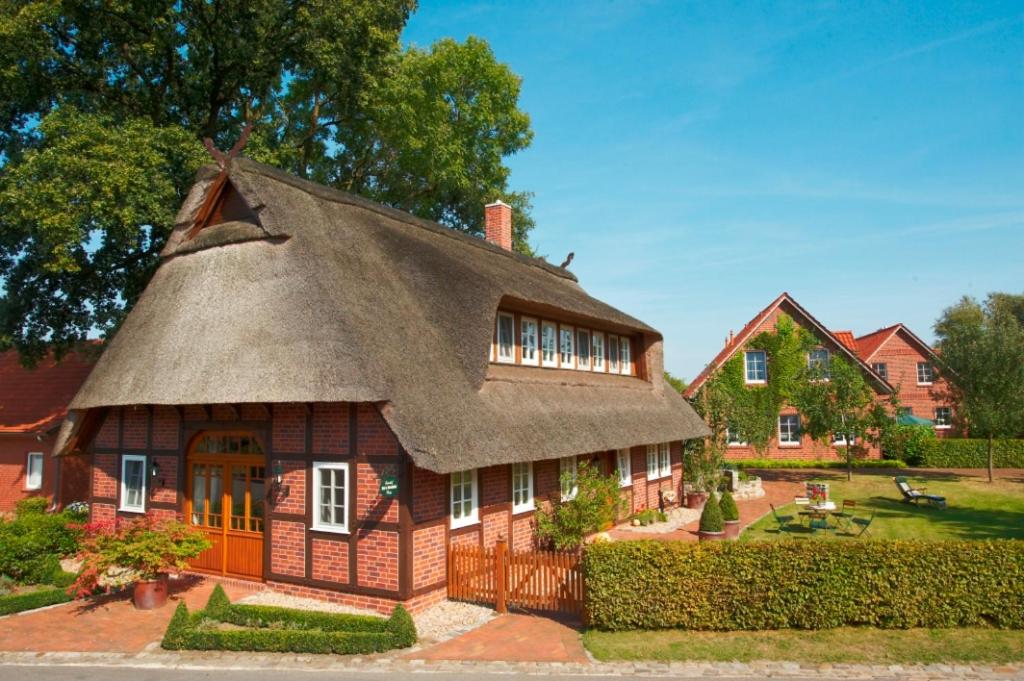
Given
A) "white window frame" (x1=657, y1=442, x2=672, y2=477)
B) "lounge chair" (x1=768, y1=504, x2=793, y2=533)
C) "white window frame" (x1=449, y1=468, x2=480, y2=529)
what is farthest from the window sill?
"white window frame" (x1=657, y1=442, x2=672, y2=477)

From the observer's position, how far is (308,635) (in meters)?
9.70

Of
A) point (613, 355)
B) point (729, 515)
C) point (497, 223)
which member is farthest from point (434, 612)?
point (497, 223)

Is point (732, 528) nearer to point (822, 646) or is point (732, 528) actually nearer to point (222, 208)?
point (822, 646)

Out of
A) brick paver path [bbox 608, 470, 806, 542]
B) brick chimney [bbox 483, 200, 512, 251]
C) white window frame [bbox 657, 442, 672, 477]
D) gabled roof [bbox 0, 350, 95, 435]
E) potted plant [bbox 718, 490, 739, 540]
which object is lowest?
brick paver path [bbox 608, 470, 806, 542]

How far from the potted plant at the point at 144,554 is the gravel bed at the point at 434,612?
135 cm

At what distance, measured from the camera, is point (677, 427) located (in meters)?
21.1

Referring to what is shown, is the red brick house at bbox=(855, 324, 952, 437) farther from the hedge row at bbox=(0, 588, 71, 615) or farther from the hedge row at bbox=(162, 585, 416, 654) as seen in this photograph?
the hedge row at bbox=(0, 588, 71, 615)

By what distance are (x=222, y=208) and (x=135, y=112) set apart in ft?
33.2

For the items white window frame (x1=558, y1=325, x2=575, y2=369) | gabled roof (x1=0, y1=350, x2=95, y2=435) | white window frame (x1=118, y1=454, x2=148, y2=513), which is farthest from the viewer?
gabled roof (x1=0, y1=350, x2=95, y2=435)

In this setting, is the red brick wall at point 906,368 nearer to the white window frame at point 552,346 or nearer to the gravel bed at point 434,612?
the white window frame at point 552,346

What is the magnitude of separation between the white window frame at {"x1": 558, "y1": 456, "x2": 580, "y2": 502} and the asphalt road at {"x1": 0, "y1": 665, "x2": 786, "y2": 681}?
7093mm

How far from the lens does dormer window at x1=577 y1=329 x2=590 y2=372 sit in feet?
62.3

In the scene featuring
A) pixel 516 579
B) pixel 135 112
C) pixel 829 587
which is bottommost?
pixel 516 579

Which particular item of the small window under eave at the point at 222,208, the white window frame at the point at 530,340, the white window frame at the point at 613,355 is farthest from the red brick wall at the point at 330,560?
the white window frame at the point at 613,355
